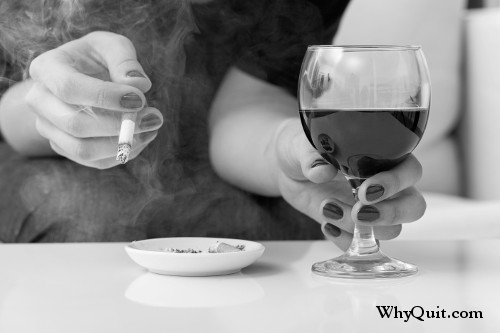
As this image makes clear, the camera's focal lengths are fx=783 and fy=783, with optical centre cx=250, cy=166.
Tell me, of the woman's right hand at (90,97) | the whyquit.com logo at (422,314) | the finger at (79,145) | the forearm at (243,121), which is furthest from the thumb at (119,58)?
the whyquit.com logo at (422,314)

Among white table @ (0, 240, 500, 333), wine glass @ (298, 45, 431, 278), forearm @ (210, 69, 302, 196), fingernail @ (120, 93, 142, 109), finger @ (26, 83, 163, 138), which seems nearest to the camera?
white table @ (0, 240, 500, 333)

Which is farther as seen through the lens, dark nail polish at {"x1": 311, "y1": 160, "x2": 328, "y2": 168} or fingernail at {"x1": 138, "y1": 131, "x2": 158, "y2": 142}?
fingernail at {"x1": 138, "y1": 131, "x2": 158, "y2": 142}

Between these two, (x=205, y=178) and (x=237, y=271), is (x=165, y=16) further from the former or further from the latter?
(x=237, y=271)

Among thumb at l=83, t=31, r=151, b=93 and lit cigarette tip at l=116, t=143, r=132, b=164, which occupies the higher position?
thumb at l=83, t=31, r=151, b=93

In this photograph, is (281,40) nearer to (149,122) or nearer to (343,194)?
(149,122)

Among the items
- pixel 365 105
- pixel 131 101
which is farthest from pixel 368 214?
pixel 131 101

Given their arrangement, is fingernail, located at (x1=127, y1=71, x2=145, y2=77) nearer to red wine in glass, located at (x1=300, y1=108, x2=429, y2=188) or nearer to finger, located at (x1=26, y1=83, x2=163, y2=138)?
finger, located at (x1=26, y1=83, x2=163, y2=138)

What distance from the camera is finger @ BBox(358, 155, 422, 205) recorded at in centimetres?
87

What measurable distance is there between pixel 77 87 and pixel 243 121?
435mm

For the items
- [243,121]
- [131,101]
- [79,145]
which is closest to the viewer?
[131,101]

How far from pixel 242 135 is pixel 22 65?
0.42 metres

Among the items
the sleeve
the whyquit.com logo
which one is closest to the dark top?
the sleeve

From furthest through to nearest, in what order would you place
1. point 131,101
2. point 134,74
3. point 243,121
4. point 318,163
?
point 243,121 < point 134,74 < point 131,101 < point 318,163

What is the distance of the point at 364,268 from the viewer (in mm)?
850
